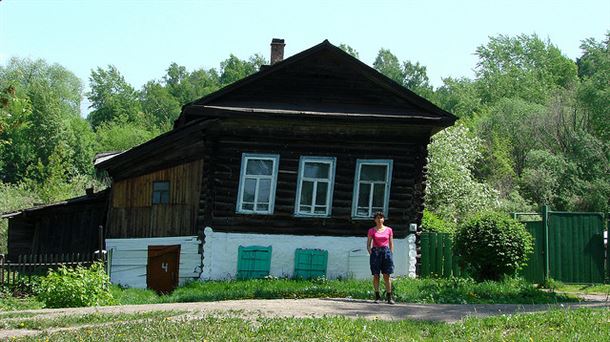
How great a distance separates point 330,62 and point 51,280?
10341mm

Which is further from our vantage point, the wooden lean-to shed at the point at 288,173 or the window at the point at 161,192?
the window at the point at 161,192

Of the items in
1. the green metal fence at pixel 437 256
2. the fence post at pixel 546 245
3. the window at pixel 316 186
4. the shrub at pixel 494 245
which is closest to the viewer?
the shrub at pixel 494 245

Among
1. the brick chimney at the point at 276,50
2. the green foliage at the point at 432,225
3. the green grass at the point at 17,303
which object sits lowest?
the green grass at the point at 17,303

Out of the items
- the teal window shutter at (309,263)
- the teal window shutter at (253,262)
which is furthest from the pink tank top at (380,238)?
the teal window shutter at (253,262)

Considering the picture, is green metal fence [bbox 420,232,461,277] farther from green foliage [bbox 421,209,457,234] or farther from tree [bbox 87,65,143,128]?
tree [bbox 87,65,143,128]

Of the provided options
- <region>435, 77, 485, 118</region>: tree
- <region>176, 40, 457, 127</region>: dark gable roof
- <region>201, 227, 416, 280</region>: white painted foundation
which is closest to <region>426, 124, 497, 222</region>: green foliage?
<region>201, 227, 416, 280</region>: white painted foundation

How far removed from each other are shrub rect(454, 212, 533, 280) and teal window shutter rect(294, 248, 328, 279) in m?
3.94

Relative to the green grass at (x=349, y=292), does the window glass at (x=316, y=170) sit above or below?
above

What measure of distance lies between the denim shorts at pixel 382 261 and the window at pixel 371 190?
6434mm

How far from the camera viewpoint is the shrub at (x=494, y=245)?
21.9m

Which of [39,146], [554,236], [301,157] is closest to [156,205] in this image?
[301,157]

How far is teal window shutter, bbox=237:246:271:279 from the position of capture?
23922 mm

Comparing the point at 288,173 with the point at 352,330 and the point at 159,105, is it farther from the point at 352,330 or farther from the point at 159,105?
the point at 159,105

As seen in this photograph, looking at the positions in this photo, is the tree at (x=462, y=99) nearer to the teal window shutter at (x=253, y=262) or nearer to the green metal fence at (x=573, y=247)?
the green metal fence at (x=573, y=247)
